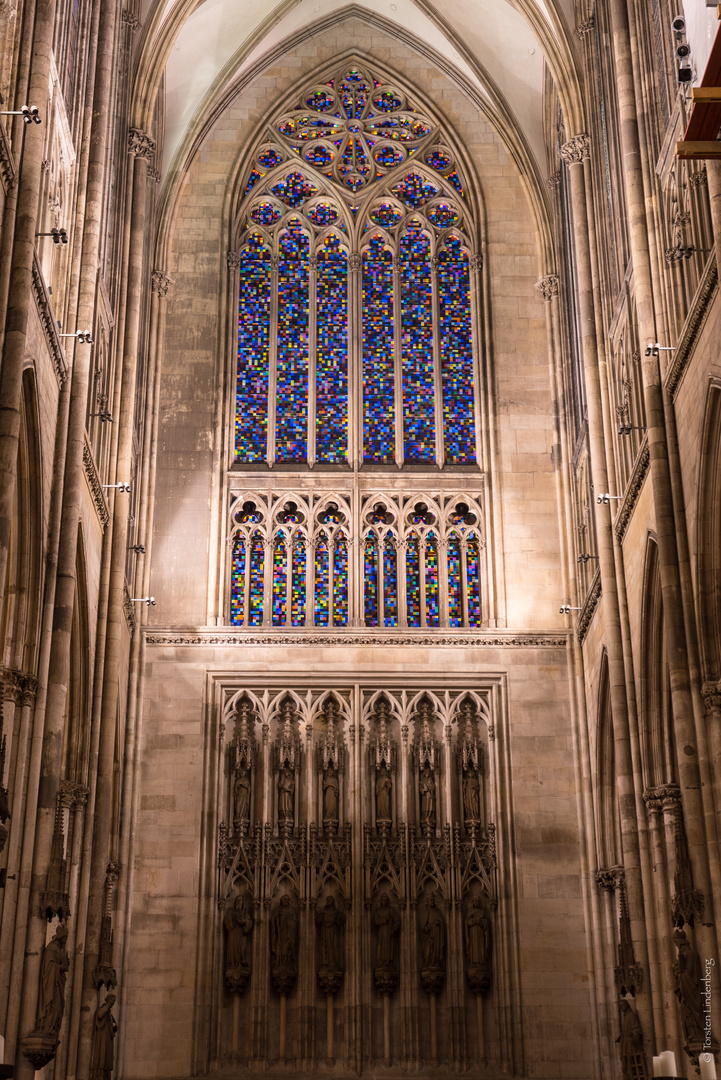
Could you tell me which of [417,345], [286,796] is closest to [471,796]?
[286,796]

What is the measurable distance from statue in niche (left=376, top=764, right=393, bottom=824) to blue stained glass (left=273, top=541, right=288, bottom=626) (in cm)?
277

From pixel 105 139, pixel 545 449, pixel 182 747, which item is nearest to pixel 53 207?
pixel 105 139

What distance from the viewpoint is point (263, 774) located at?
21344 mm

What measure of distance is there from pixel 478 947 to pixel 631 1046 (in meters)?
4.42

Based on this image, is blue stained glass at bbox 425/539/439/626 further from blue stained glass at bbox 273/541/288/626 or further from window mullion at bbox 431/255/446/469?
blue stained glass at bbox 273/541/288/626

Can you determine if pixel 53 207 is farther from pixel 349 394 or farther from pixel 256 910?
pixel 256 910

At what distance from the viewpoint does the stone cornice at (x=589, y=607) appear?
19.9 m

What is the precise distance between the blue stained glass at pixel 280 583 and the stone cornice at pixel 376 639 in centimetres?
47

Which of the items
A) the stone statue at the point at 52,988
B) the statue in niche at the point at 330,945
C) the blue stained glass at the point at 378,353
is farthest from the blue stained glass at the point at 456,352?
the stone statue at the point at 52,988

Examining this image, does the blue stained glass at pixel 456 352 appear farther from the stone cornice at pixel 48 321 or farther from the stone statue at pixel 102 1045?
the stone statue at pixel 102 1045

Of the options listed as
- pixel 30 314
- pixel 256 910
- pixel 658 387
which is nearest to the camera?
pixel 30 314

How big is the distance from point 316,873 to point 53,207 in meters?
9.83

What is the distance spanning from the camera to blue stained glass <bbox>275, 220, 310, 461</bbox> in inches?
938

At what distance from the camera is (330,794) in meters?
21.1
